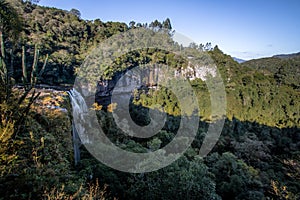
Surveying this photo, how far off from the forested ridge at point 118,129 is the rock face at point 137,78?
1.24 meters

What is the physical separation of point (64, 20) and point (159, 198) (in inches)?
1506

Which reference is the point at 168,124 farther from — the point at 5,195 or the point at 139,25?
the point at 139,25

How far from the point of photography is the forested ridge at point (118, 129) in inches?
156

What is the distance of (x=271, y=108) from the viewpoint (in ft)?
112

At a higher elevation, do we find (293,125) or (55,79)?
(55,79)

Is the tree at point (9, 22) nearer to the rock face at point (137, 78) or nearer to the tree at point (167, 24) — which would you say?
the rock face at point (137, 78)

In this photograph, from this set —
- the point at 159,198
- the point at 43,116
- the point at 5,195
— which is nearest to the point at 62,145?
the point at 43,116

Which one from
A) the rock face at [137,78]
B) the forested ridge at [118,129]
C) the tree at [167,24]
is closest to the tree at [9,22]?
the forested ridge at [118,129]

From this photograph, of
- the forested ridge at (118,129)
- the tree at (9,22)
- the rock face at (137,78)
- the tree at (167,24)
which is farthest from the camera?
the tree at (167,24)

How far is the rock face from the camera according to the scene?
28261 mm

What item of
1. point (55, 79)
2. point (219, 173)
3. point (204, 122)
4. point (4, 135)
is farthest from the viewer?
point (204, 122)

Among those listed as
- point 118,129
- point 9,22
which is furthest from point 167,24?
point 9,22

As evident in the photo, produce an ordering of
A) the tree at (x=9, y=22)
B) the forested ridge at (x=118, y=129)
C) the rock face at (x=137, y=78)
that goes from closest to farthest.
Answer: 1. the forested ridge at (x=118, y=129)
2. the tree at (x=9, y=22)
3. the rock face at (x=137, y=78)

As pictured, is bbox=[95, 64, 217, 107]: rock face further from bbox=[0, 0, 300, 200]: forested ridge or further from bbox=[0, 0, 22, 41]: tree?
bbox=[0, 0, 22, 41]: tree
